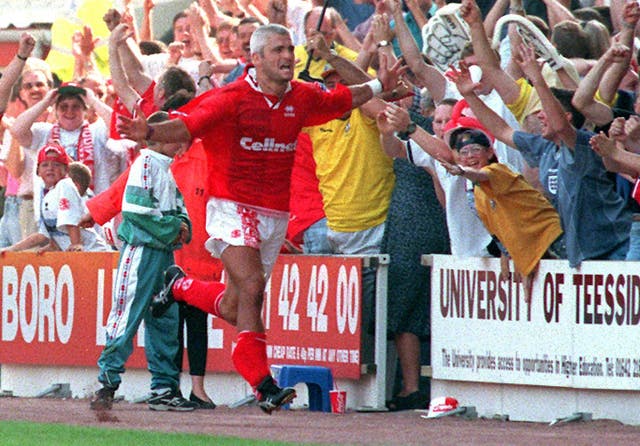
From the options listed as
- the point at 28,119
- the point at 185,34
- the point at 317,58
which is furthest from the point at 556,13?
the point at 28,119

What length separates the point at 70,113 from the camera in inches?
663

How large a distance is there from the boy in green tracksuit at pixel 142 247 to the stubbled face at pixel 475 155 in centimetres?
238

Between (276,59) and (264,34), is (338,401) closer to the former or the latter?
(276,59)

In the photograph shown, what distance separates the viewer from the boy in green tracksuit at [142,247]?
13531 millimetres

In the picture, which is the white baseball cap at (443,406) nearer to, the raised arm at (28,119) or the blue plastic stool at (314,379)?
the blue plastic stool at (314,379)

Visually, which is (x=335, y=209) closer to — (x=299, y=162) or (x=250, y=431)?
(x=299, y=162)

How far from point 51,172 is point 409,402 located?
4.22m

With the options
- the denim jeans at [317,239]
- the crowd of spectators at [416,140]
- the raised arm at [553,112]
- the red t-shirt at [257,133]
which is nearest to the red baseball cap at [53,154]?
the crowd of spectators at [416,140]

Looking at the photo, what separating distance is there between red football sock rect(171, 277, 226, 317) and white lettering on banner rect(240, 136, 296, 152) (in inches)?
47.2

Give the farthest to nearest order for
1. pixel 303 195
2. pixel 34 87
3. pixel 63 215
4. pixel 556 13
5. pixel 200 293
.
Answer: pixel 34 87 < pixel 63 215 < pixel 303 195 < pixel 556 13 < pixel 200 293

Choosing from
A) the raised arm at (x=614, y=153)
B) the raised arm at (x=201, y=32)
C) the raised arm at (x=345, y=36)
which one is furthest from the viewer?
the raised arm at (x=201, y=32)

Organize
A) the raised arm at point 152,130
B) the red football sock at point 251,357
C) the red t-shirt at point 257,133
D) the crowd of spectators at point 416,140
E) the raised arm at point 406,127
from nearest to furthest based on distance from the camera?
the raised arm at point 152,130 → the red football sock at point 251,357 → the red t-shirt at point 257,133 → the crowd of spectators at point 416,140 → the raised arm at point 406,127

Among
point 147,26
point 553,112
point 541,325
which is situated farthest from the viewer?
point 147,26

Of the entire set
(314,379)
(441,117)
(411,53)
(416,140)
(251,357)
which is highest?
(411,53)
